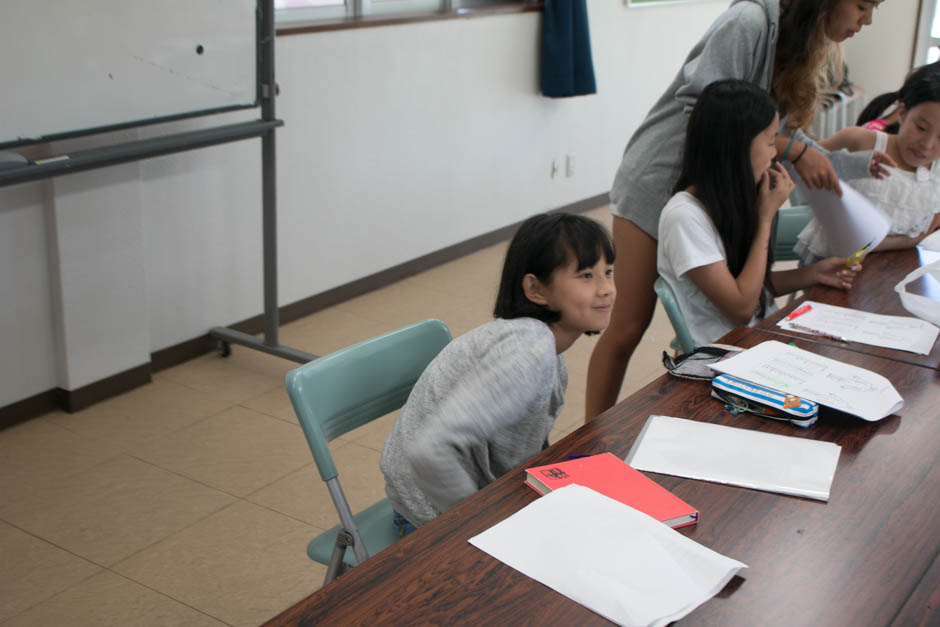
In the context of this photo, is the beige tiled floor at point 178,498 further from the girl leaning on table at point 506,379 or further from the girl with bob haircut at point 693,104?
the girl leaning on table at point 506,379

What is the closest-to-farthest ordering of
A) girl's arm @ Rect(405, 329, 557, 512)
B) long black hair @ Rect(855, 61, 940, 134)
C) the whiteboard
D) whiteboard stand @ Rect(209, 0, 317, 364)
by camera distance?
girl's arm @ Rect(405, 329, 557, 512) → long black hair @ Rect(855, 61, 940, 134) → the whiteboard → whiteboard stand @ Rect(209, 0, 317, 364)

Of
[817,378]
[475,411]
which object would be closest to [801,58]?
[817,378]

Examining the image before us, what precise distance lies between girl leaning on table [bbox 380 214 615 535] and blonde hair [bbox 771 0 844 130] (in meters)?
0.86

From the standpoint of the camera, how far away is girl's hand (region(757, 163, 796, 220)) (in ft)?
6.67

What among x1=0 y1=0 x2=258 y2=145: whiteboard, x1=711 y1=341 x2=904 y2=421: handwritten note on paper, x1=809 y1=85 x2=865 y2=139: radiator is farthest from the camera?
x1=809 y1=85 x2=865 y2=139: radiator

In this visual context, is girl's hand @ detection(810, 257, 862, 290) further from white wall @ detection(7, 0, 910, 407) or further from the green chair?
white wall @ detection(7, 0, 910, 407)

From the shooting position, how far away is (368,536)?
1627mm

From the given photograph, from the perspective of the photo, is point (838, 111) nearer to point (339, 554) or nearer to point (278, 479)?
point (278, 479)

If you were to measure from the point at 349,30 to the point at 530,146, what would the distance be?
55.1 inches

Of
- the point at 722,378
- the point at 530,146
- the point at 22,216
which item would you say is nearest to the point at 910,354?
A: the point at 722,378

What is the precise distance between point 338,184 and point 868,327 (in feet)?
7.65

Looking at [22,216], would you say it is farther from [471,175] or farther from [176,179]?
[471,175]

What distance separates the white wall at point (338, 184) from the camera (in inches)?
112

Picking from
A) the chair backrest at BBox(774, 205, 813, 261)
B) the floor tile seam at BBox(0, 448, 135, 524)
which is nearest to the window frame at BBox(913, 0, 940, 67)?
the chair backrest at BBox(774, 205, 813, 261)
